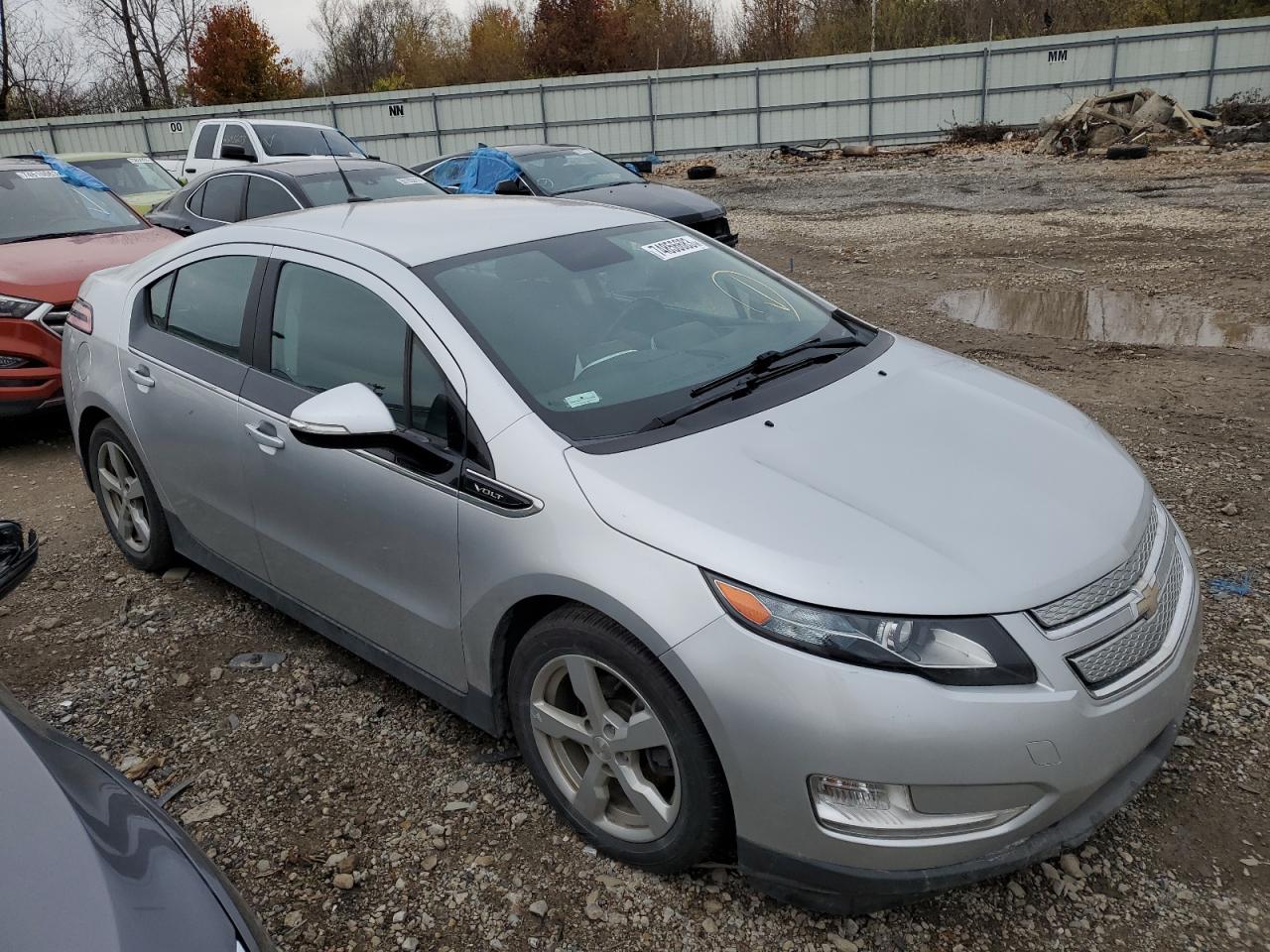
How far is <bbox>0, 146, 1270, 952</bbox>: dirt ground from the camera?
8.04ft

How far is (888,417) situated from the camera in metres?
2.85

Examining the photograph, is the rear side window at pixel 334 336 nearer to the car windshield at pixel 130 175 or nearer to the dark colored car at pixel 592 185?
the dark colored car at pixel 592 185

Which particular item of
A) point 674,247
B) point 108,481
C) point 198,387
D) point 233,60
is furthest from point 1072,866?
point 233,60

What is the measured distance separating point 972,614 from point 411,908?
1634 mm

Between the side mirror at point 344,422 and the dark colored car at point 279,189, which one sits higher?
the dark colored car at point 279,189

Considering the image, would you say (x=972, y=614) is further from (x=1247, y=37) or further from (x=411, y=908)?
(x=1247, y=37)

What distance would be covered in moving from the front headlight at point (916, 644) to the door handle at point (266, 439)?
1883mm

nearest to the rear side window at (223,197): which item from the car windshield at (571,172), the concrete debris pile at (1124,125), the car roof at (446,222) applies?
the car windshield at (571,172)

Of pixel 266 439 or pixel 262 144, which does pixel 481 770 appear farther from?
pixel 262 144

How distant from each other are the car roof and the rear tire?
1.08 m

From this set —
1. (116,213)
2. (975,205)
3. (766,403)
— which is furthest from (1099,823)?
(975,205)

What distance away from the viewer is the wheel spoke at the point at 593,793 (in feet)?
8.52

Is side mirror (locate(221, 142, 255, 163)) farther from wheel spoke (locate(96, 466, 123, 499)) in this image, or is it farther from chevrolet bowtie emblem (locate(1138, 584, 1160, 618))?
chevrolet bowtie emblem (locate(1138, 584, 1160, 618))

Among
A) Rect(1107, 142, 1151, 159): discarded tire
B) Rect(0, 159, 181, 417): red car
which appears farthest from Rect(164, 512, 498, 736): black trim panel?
Rect(1107, 142, 1151, 159): discarded tire
